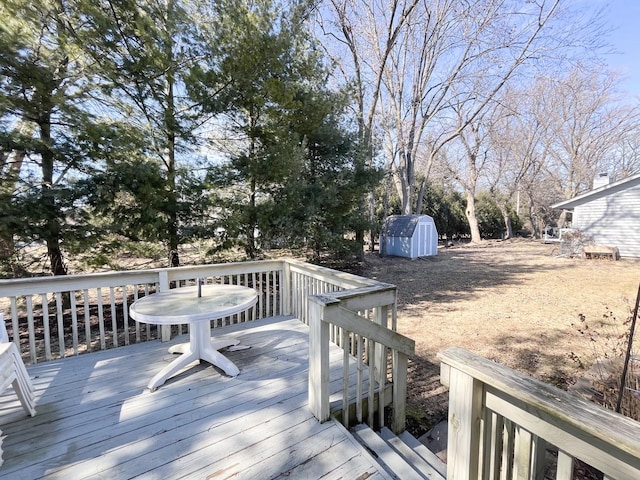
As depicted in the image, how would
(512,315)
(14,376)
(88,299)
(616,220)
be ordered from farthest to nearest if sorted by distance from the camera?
(616,220)
(512,315)
(88,299)
(14,376)

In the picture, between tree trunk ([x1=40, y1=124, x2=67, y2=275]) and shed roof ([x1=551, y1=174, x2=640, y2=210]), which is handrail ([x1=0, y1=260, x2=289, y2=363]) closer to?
tree trunk ([x1=40, y1=124, x2=67, y2=275])

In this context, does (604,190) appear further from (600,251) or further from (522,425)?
(522,425)

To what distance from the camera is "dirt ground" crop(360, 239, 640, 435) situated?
334cm

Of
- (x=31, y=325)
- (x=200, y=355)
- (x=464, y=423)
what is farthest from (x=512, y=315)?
(x=31, y=325)

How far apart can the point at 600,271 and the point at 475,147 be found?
12.0m

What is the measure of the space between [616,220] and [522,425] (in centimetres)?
1563

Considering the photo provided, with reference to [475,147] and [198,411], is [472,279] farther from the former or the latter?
[475,147]

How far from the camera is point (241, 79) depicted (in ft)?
16.8

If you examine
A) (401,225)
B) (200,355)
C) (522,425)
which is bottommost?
(200,355)

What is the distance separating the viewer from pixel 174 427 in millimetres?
1956

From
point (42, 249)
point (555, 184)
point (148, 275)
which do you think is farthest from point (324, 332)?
point (555, 184)

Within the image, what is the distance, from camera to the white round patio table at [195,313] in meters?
2.27

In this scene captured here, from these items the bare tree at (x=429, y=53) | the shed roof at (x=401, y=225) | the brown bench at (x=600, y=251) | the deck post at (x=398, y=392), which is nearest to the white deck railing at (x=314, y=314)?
the deck post at (x=398, y=392)

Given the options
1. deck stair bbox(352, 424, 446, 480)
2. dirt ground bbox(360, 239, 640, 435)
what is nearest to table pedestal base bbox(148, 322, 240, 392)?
deck stair bbox(352, 424, 446, 480)
